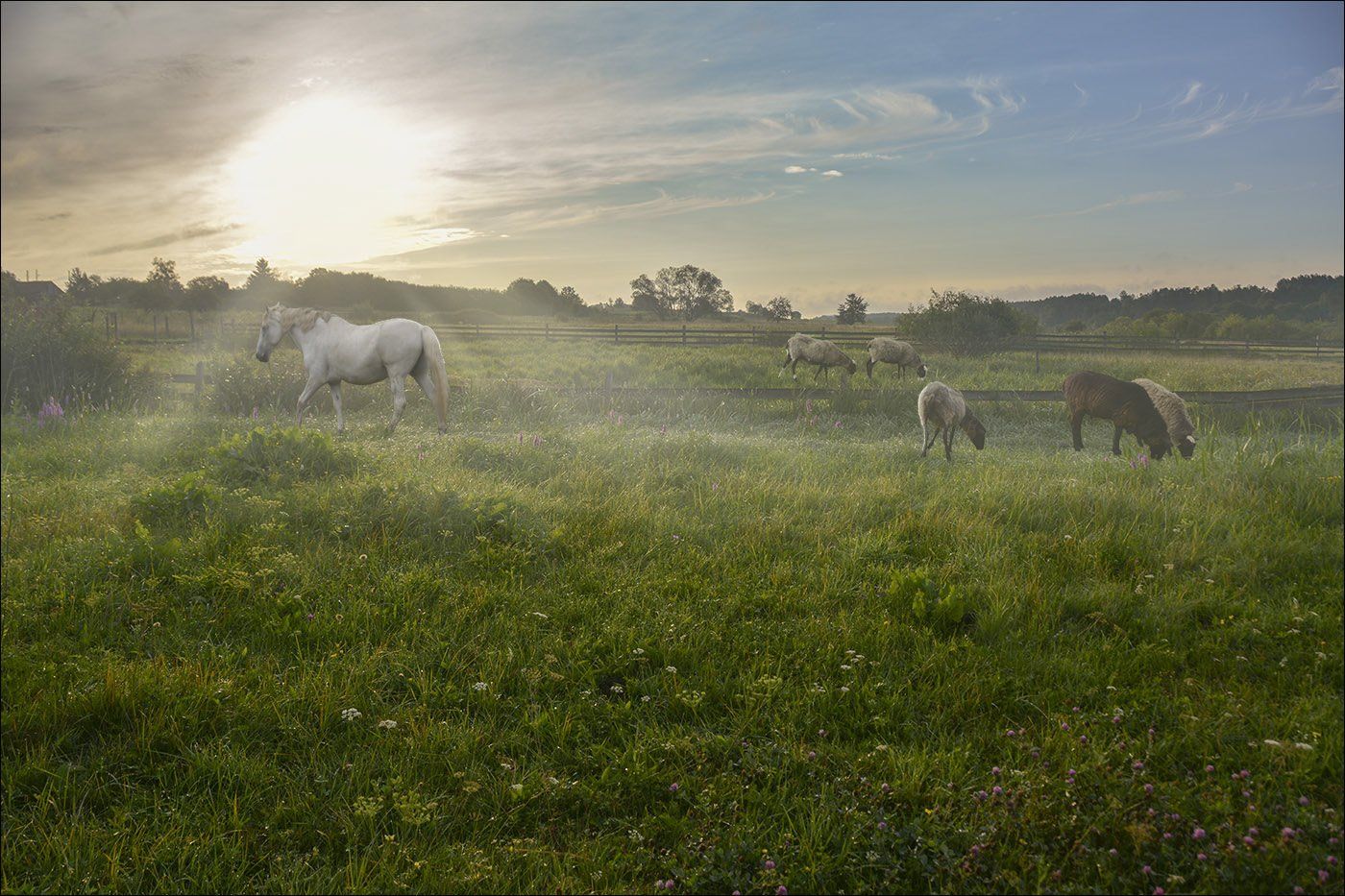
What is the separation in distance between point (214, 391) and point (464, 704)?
36.4ft

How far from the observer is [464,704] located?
3.91m

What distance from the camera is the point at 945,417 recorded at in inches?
324

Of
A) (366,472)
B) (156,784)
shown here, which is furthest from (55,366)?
(156,784)

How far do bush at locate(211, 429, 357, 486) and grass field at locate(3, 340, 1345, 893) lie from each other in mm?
51

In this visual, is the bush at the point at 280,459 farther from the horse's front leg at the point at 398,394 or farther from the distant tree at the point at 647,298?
the distant tree at the point at 647,298

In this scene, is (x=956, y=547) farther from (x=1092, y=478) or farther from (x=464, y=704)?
(x=464, y=704)

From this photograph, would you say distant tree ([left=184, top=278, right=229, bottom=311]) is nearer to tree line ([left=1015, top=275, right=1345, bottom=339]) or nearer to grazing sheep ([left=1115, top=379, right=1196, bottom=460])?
tree line ([left=1015, top=275, right=1345, bottom=339])

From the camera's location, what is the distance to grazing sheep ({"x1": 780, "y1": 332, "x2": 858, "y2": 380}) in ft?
29.7

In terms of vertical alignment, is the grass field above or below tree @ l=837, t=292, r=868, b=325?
below

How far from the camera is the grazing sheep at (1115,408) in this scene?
7480 millimetres

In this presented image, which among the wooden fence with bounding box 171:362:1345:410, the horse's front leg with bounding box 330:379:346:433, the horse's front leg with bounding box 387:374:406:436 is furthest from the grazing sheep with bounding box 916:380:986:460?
the horse's front leg with bounding box 330:379:346:433

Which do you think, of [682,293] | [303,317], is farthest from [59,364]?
[682,293]

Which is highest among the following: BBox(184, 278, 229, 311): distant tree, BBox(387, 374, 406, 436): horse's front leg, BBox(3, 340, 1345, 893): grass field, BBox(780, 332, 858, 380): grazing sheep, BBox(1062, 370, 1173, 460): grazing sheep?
BBox(184, 278, 229, 311): distant tree

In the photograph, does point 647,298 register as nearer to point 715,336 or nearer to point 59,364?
point 715,336
